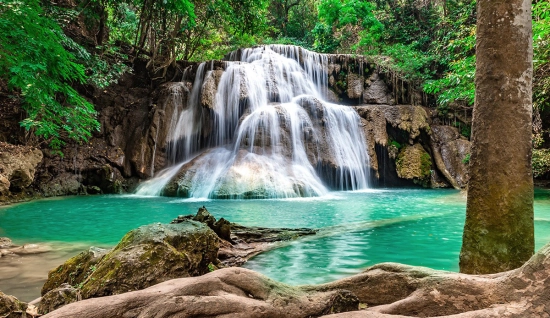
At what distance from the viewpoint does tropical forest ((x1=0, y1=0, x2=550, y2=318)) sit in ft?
8.70

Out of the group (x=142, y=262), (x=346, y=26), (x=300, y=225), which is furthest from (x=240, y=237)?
(x=346, y=26)

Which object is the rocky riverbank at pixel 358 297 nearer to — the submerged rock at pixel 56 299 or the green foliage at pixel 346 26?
the submerged rock at pixel 56 299

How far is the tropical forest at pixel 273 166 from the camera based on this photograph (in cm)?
265

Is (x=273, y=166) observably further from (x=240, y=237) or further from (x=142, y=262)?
(x=142, y=262)

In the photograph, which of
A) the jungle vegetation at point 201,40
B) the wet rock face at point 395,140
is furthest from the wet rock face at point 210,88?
the wet rock face at point 395,140

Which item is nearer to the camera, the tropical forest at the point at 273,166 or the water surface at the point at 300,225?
the tropical forest at the point at 273,166

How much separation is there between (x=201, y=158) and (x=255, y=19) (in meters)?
6.17

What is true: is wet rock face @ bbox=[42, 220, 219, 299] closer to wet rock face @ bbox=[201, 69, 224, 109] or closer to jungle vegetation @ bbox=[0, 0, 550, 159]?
jungle vegetation @ bbox=[0, 0, 550, 159]

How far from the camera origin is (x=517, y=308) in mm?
1910

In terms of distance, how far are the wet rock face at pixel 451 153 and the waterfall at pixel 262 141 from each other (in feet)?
13.2

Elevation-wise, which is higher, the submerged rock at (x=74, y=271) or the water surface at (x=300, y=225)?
the submerged rock at (x=74, y=271)

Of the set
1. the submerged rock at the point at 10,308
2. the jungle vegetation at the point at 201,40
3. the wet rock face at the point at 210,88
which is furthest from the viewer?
the wet rock face at the point at 210,88

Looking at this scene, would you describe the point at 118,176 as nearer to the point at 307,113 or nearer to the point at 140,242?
the point at 307,113

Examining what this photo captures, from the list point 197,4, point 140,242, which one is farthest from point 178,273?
point 197,4
